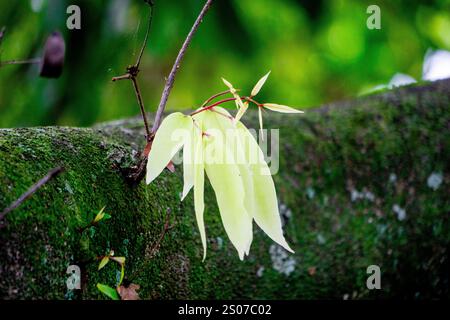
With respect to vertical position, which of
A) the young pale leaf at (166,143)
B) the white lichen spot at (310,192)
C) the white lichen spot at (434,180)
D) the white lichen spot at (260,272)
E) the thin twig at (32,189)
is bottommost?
the white lichen spot at (260,272)

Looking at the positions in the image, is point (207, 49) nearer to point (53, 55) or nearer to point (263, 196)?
point (53, 55)

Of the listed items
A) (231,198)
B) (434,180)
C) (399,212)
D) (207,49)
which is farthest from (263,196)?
(207,49)

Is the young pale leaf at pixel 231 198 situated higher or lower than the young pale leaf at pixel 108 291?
higher

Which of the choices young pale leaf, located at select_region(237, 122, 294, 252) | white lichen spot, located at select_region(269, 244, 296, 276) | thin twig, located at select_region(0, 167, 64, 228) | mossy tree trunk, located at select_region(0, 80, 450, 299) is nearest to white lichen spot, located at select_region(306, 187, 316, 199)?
mossy tree trunk, located at select_region(0, 80, 450, 299)

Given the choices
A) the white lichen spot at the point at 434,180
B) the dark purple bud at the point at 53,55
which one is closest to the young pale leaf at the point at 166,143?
the dark purple bud at the point at 53,55

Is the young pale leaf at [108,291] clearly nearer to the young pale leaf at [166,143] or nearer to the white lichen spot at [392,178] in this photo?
the young pale leaf at [166,143]
